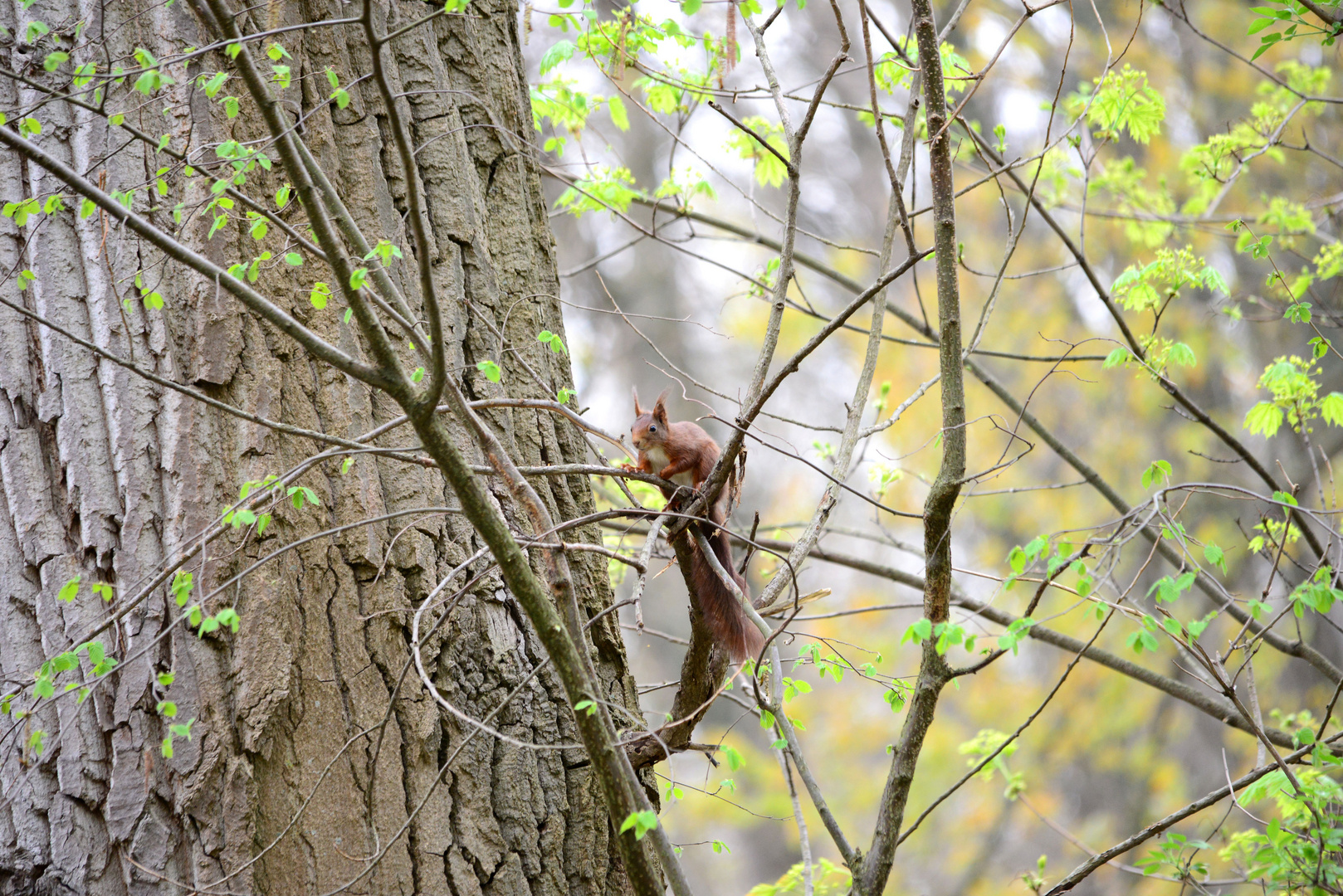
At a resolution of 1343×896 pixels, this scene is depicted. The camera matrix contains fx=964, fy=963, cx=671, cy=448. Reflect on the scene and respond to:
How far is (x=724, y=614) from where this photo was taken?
1.98 m

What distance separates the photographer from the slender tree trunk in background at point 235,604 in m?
1.52

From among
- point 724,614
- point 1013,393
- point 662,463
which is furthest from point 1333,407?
point 1013,393

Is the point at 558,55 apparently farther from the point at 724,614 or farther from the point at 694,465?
the point at 724,614

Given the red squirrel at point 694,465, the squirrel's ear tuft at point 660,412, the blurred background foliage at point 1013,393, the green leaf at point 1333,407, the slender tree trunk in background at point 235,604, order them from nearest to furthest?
the slender tree trunk in background at point 235,604 → the red squirrel at point 694,465 → the green leaf at point 1333,407 → the squirrel's ear tuft at point 660,412 → the blurred background foliage at point 1013,393

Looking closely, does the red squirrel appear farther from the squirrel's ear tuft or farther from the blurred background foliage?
the blurred background foliage

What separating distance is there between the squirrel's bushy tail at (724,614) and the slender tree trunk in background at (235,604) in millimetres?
241

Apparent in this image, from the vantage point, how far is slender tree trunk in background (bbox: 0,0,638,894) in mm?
1516

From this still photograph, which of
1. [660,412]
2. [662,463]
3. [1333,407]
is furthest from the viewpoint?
[662,463]

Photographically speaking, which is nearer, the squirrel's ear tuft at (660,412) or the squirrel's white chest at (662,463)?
the squirrel's ear tuft at (660,412)

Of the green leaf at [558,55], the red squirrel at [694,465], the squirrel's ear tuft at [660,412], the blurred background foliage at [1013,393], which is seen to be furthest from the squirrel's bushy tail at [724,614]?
the blurred background foliage at [1013,393]

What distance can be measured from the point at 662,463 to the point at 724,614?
33.4 inches

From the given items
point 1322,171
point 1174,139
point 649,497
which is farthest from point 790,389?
point 649,497

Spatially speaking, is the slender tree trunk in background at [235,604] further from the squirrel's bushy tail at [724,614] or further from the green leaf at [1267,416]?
the green leaf at [1267,416]

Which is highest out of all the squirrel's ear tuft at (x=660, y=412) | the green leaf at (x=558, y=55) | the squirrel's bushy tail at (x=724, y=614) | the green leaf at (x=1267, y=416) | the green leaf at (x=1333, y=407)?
the green leaf at (x=558, y=55)
